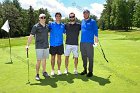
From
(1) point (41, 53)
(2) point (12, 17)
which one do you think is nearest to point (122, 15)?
(2) point (12, 17)

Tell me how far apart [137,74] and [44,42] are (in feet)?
11.9

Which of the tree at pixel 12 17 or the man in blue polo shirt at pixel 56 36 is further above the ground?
the tree at pixel 12 17

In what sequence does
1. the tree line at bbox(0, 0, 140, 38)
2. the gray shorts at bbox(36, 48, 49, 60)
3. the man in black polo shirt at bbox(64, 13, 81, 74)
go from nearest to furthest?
the gray shorts at bbox(36, 48, 49, 60) → the man in black polo shirt at bbox(64, 13, 81, 74) → the tree line at bbox(0, 0, 140, 38)

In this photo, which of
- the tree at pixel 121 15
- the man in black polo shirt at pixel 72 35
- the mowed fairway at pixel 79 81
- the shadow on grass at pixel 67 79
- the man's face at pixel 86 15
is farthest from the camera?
the tree at pixel 121 15

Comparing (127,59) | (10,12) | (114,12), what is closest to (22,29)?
(10,12)

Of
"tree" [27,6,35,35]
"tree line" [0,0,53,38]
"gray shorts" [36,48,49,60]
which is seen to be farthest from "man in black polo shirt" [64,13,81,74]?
"tree" [27,6,35,35]

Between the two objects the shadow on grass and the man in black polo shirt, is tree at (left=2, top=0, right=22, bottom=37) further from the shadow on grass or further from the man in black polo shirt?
the shadow on grass

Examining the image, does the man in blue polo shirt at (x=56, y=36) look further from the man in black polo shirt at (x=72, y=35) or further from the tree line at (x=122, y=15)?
the tree line at (x=122, y=15)

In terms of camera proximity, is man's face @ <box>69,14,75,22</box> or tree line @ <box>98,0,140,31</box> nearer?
man's face @ <box>69,14,75,22</box>

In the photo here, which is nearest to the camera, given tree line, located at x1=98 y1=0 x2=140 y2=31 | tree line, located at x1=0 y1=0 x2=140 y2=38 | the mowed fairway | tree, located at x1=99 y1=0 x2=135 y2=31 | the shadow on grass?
the mowed fairway

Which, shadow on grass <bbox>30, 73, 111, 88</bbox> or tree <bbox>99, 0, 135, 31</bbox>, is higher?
tree <bbox>99, 0, 135, 31</bbox>

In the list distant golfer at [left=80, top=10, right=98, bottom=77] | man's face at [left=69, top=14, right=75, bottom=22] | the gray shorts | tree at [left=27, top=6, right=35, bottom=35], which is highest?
tree at [left=27, top=6, right=35, bottom=35]

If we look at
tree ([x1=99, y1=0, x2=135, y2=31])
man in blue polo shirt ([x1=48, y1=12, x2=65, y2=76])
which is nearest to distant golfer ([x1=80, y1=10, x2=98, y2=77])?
man in blue polo shirt ([x1=48, y1=12, x2=65, y2=76])

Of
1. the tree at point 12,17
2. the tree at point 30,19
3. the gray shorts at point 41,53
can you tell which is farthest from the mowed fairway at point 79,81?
the tree at point 30,19
